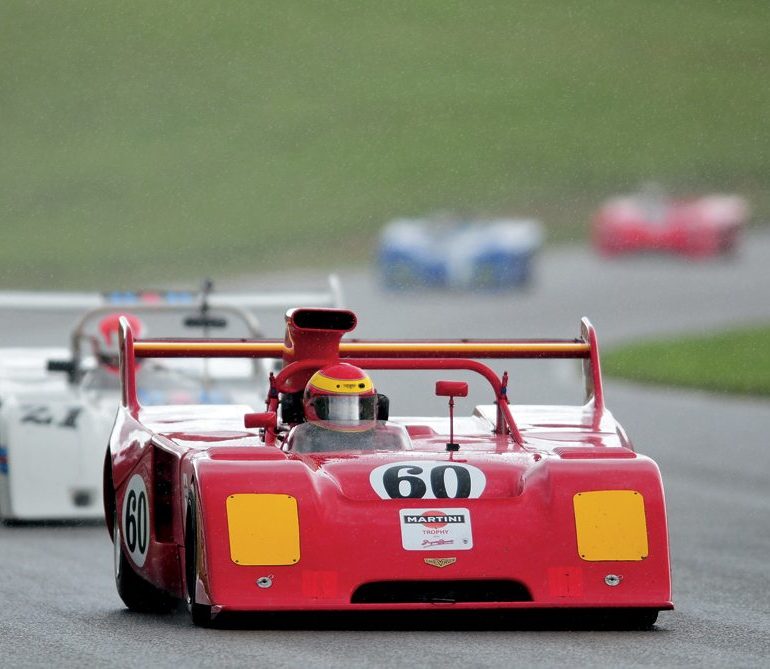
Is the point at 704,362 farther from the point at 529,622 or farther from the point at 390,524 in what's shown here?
the point at 390,524

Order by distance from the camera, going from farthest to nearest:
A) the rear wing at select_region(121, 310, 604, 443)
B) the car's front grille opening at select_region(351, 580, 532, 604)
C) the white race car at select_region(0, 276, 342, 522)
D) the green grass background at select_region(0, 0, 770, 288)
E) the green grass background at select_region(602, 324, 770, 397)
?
the green grass background at select_region(0, 0, 770, 288) < the green grass background at select_region(602, 324, 770, 397) < the white race car at select_region(0, 276, 342, 522) < the rear wing at select_region(121, 310, 604, 443) < the car's front grille opening at select_region(351, 580, 532, 604)

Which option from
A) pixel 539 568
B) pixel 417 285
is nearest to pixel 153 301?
pixel 539 568

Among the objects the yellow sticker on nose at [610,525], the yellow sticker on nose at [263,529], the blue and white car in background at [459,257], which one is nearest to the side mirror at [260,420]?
the yellow sticker on nose at [263,529]

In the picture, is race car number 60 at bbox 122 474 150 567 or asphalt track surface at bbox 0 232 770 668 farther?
race car number 60 at bbox 122 474 150 567

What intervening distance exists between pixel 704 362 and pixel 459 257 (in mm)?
10877

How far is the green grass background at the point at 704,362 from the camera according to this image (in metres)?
20.7

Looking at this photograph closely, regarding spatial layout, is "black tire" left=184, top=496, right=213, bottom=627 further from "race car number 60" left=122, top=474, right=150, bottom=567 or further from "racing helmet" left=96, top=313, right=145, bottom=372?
"racing helmet" left=96, top=313, right=145, bottom=372

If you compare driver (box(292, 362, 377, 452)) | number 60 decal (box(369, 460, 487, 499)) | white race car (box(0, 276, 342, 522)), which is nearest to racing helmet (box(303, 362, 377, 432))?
driver (box(292, 362, 377, 452))

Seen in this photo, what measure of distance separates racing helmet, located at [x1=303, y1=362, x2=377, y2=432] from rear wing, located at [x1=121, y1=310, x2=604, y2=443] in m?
0.63

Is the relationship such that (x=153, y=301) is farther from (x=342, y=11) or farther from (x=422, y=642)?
(x=342, y=11)

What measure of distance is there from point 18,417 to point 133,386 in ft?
13.4

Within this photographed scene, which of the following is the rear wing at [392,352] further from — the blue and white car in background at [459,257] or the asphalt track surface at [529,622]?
the blue and white car in background at [459,257]

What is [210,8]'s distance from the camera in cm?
7544

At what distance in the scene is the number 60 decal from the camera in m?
6.30
